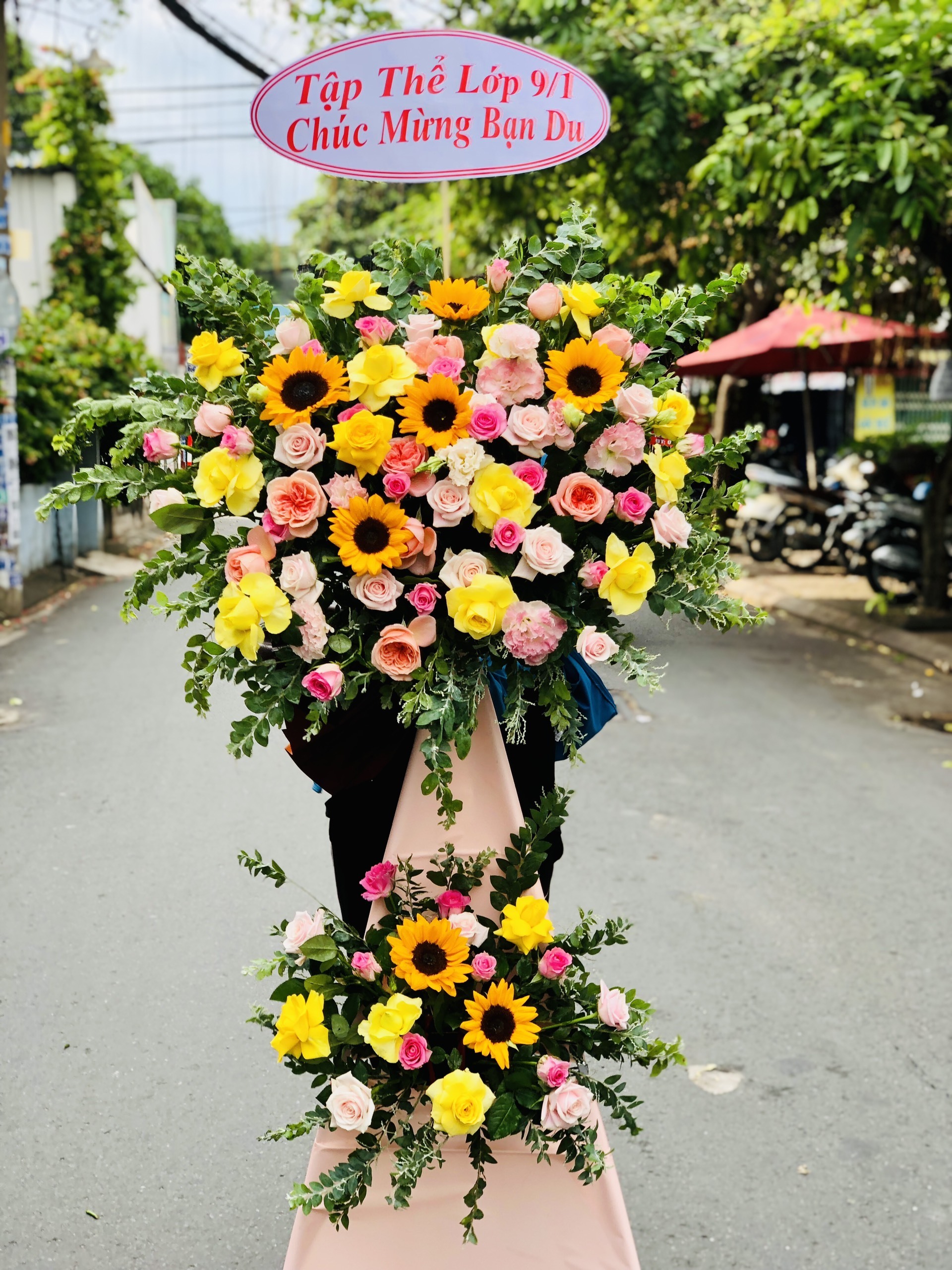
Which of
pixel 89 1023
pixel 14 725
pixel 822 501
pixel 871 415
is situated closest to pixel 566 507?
pixel 89 1023

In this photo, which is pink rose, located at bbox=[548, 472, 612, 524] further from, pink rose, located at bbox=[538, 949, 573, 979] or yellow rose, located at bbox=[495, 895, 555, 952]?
pink rose, located at bbox=[538, 949, 573, 979]

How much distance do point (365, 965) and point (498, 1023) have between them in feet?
0.83

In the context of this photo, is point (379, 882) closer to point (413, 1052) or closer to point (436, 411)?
point (413, 1052)

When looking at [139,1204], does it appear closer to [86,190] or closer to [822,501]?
[822,501]

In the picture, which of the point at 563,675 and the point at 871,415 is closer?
the point at 563,675

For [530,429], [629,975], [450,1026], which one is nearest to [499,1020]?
[450,1026]

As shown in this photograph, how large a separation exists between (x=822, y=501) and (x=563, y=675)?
11.4 m

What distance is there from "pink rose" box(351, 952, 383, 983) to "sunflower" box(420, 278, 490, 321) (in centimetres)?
109

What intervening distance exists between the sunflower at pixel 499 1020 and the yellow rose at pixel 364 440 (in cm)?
90

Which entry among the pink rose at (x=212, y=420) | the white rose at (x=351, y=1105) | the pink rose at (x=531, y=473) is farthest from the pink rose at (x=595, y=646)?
the white rose at (x=351, y=1105)

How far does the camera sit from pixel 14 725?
6.59 metres

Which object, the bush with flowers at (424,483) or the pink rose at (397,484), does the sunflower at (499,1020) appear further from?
the pink rose at (397,484)

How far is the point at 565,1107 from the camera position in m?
2.11

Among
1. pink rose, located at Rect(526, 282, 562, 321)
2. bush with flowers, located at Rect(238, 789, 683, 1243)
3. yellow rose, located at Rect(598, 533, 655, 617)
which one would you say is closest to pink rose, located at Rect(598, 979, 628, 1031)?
bush with flowers, located at Rect(238, 789, 683, 1243)
